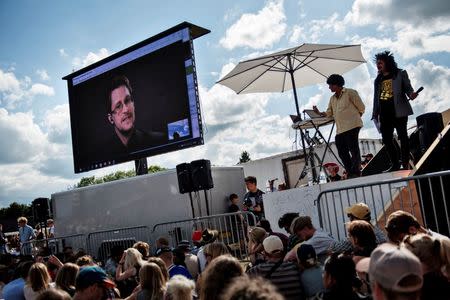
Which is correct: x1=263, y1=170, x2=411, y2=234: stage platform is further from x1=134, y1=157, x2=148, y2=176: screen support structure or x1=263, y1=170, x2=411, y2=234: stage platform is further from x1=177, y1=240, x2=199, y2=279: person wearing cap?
x1=134, y1=157, x2=148, y2=176: screen support structure

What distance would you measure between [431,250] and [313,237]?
2003 mm

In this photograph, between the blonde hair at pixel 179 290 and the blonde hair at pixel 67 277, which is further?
the blonde hair at pixel 67 277

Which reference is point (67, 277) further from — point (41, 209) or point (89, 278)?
point (41, 209)

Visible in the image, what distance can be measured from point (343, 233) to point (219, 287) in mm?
4304

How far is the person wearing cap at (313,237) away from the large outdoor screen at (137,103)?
24.3 ft

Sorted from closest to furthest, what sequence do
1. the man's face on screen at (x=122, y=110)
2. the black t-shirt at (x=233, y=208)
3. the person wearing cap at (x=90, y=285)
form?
the person wearing cap at (x=90, y=285) < the black t-shirt at (x=233, y=208) < the man's face on screen at (x=122, y=110)

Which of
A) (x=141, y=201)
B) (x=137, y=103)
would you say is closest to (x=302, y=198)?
(x=141, y=201)

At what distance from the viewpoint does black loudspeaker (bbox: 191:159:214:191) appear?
9867 mm

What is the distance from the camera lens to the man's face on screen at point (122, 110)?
46.8 ft

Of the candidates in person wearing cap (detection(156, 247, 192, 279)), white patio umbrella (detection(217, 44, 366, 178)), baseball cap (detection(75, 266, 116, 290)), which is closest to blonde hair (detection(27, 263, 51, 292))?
person wearing cap (detection(156, 247, 192, 279))

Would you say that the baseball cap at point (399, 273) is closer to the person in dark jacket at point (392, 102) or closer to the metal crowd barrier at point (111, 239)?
the person in dark jacket at point (392, 102)

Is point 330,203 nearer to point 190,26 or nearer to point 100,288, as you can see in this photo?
point 100,288

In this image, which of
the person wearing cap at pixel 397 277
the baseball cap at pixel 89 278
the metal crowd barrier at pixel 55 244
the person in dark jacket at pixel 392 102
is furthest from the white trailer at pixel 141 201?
the person wearing cap at pixel 397 277

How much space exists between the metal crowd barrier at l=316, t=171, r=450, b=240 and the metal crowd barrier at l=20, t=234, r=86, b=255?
26.6ft
